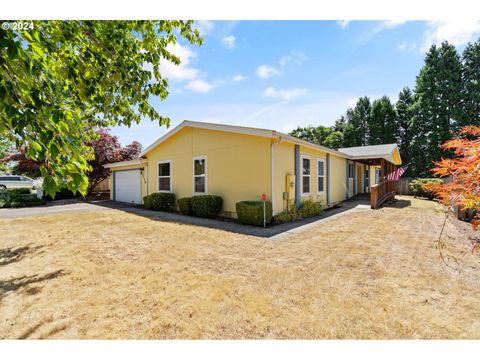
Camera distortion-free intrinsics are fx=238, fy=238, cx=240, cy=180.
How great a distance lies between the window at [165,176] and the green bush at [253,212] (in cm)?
559

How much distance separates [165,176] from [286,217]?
7.29 meters

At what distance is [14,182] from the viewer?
20891 mm

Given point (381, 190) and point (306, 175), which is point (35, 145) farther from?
point (381, 190)

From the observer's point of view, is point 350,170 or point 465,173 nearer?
point 465,173

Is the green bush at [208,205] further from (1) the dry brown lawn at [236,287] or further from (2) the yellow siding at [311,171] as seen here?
(1) the dry brown lawn at [236,287]

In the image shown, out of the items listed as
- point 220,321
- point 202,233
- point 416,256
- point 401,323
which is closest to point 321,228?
point 416,256

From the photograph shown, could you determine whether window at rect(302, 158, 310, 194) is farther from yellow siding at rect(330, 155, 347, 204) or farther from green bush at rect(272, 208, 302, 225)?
yellow siding at rect(330, 155, 347, 204)

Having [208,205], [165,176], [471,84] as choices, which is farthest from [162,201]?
[471,84]

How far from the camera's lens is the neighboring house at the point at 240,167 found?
346 inches

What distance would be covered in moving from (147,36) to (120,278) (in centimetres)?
413

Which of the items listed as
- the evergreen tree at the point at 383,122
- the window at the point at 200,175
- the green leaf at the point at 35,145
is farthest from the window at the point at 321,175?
the evergreen tree at the point at 383,122

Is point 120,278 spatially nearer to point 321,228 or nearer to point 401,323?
point 401,323

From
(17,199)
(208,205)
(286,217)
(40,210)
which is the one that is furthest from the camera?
(17,199)

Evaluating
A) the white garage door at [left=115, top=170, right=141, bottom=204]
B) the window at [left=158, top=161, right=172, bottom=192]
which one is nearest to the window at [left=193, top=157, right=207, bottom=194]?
the window at [left=158, top=161, right=172, bottom=192]
